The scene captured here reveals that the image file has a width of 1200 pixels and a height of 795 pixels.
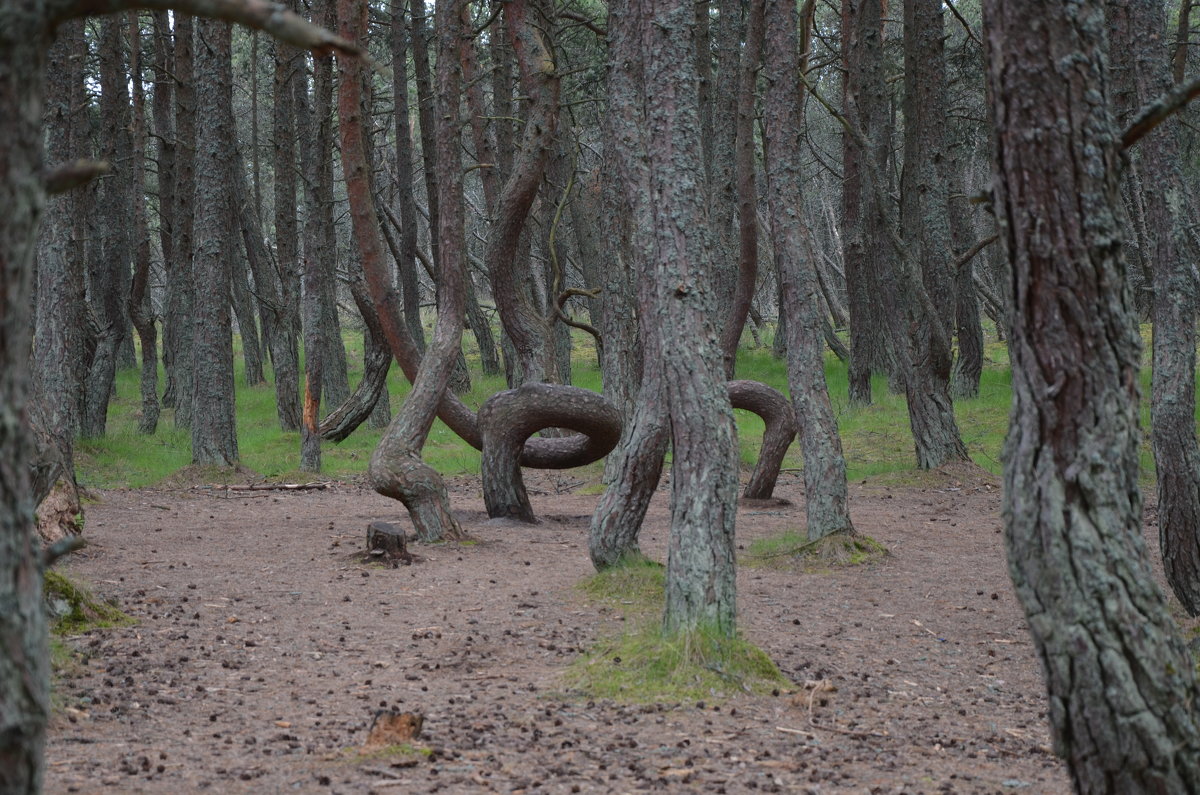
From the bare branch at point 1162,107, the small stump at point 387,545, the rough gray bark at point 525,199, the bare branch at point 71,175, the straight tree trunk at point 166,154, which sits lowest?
the small stump at point 387,545

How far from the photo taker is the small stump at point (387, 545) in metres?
8.92

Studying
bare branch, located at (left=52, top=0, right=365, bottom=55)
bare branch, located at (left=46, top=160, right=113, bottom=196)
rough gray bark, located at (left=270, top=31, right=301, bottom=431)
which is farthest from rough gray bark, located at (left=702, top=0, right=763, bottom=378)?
bare branch, located at (left=46, top=160, right=113, bottom=196)

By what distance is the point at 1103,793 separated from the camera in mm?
3225

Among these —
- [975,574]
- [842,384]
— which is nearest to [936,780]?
[975,574]

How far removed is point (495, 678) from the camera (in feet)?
19.3

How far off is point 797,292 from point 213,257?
26.1 feet

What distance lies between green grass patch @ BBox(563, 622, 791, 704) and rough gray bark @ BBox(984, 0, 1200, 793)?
2466 mm

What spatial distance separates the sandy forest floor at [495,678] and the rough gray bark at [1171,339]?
1.15m

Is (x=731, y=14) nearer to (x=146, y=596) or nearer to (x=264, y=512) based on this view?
(x=264, y=512)

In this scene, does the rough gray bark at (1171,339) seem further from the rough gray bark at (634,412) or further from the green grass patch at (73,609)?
the green grass patch at (73,609)

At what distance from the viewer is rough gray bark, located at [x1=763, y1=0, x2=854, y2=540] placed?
30.1ft

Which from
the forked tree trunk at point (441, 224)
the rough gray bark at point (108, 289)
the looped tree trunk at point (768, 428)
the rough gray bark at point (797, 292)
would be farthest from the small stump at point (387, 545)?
the rough gray bark at point (108, 289)

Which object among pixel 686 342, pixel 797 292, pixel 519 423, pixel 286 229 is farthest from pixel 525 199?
pixel 286 229

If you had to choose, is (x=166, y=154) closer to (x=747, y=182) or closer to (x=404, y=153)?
(x=404, y=153)
